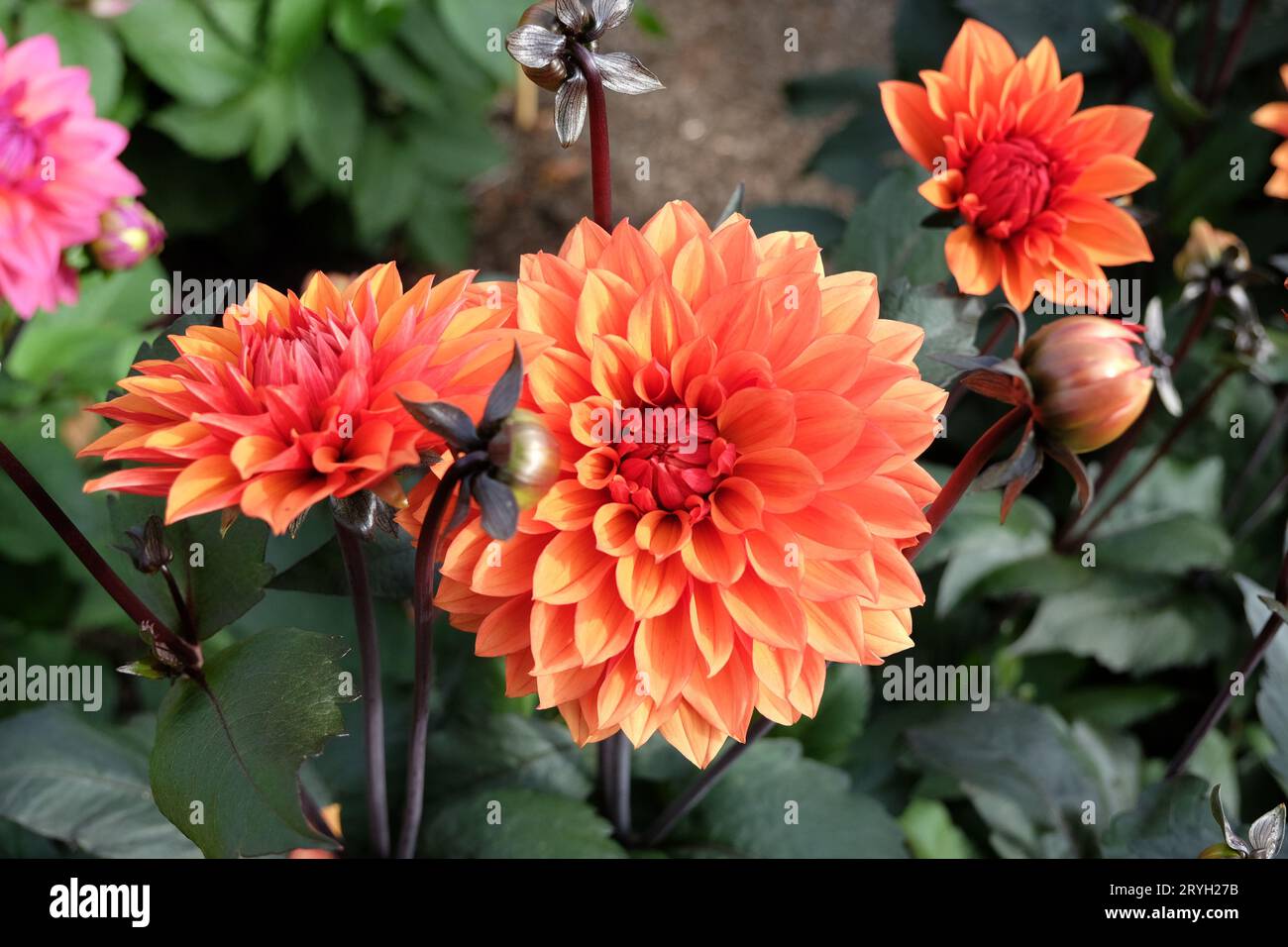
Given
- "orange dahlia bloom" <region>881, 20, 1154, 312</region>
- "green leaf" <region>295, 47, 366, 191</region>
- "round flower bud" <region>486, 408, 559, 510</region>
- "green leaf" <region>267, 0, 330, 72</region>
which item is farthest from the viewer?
"green leaf" <region>295, 47, 366, 191</region>

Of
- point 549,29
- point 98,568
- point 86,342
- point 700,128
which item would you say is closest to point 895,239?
point 549,29

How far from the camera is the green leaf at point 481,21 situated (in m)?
1.72

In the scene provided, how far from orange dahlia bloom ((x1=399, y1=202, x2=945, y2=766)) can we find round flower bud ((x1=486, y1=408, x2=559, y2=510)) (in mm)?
74

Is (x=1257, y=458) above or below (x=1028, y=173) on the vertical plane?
below

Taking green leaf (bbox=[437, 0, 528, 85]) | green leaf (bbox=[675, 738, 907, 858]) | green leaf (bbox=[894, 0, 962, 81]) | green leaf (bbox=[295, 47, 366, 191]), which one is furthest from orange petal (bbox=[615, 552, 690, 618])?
green leaf (bbox=[295, 47, 366, 191])

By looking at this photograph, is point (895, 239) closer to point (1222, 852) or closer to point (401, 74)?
point (1222, 852)

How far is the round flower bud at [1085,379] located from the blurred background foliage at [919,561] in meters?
0.18

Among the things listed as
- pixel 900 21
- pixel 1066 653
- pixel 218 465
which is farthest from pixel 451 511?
pixel 900 21

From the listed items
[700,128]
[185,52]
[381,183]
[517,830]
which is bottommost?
[517,830]

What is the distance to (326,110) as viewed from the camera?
6.06 feet

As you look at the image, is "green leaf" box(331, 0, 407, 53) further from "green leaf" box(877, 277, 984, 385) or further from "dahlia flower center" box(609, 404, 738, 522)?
"dahlia flower center" box(609, 404, 738, 522)

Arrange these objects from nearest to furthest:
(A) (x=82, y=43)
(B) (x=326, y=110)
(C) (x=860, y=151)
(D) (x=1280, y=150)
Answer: (D) (x=1280, y=150) → (A) (x=82, y=43) → (C) (x=860, y=151) → (B) (x=326, y=110)

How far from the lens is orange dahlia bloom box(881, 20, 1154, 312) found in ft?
2.42

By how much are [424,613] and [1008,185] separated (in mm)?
480
